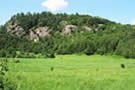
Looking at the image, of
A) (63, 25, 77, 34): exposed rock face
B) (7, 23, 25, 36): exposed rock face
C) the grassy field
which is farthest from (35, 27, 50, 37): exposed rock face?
the grassy field

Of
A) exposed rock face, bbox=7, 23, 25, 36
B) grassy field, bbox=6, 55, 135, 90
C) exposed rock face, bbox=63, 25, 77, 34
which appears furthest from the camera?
exposed rock face, bbox=7, 23, 25, 36

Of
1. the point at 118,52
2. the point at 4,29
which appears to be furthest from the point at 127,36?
the point at 4,29

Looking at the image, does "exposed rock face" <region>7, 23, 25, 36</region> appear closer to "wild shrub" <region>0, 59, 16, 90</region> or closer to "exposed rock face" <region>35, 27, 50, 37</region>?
"exposed rock face" <region>35, 27, 50, 37</region>

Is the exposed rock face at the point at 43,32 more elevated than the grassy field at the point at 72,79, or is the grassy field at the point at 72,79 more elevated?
the exposed rock face at the point at 43,32

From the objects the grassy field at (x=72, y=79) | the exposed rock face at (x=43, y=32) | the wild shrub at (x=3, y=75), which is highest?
the exposed rock face at (x=43, y=32)

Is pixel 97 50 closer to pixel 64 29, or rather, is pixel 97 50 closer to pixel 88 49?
pixel 88 49

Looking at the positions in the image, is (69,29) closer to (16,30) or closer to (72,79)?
(16,30)

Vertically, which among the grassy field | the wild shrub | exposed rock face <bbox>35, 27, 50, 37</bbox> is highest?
exposed rock face <bbox>35, 27, 50, 37</bbox>

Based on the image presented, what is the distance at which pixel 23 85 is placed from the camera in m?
21.5

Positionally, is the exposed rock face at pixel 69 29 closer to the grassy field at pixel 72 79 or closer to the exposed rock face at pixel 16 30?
the exposed rock face at pixel 16 30

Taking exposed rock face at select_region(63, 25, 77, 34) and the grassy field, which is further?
exposed rock face at select_region(63, 25, 77, 34)

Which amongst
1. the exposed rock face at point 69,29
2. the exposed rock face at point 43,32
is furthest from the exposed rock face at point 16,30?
the exposed rock face at point 69,29

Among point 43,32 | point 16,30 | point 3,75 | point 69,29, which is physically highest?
point 16,30

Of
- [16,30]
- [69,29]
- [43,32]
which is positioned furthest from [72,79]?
[16,30]
